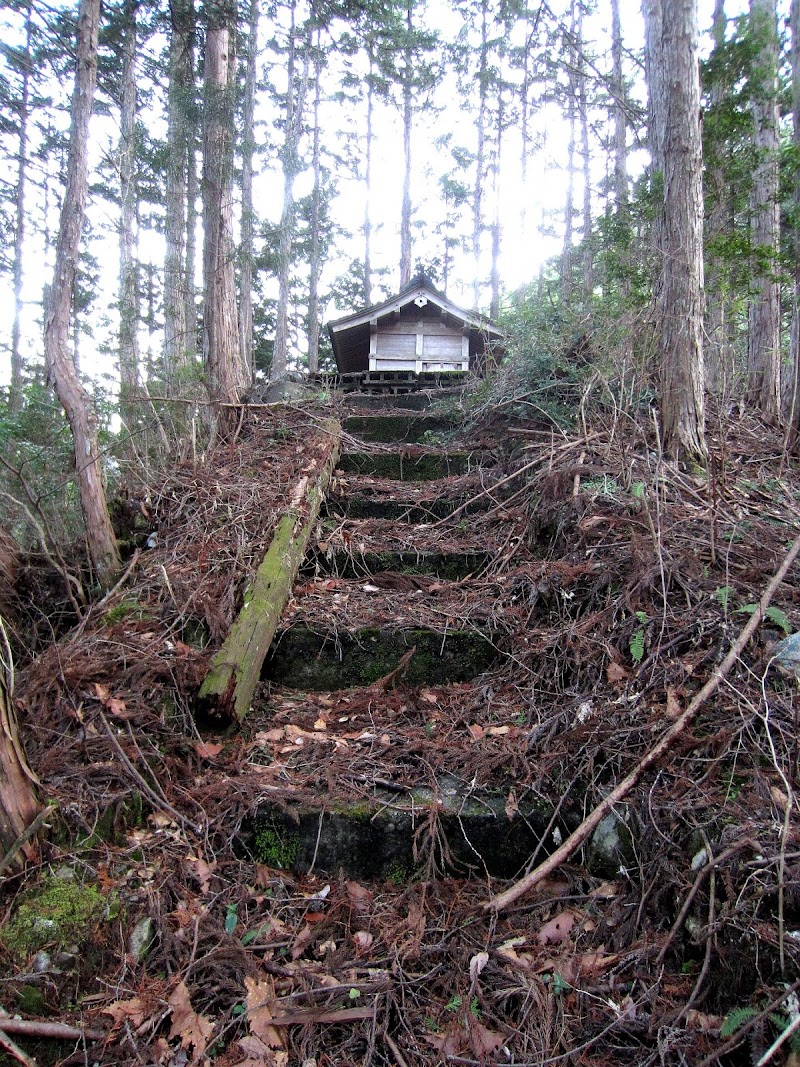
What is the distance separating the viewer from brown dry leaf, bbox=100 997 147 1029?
1549 mm

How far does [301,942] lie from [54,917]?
70 centimetres

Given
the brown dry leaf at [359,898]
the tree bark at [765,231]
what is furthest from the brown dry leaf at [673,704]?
the tree bark at [765,231]

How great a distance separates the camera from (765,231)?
8352 mm

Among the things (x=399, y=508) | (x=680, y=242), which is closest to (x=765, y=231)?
(x=680, y=242)

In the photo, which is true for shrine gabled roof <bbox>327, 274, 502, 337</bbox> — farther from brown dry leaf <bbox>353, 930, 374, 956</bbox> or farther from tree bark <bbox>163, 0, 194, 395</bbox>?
brown dry leaf <bbox>353, 930, 374, 956</bbox>

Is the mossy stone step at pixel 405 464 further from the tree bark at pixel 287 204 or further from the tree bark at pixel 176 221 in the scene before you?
the tree bark at pixel 287 204

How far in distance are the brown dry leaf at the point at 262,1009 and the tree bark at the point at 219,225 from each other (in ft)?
16.8

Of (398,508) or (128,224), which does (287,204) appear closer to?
(128,224)

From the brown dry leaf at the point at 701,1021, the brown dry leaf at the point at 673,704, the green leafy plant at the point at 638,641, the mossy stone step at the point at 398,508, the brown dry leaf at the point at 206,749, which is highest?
the mossy stone step at the point at 398,508

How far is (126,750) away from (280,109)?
1057 inches

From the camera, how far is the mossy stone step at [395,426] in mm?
6051

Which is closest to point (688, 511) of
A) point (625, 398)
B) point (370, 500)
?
point (625, 398)

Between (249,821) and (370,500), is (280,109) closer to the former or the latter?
(370,500)

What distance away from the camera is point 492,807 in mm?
2203
